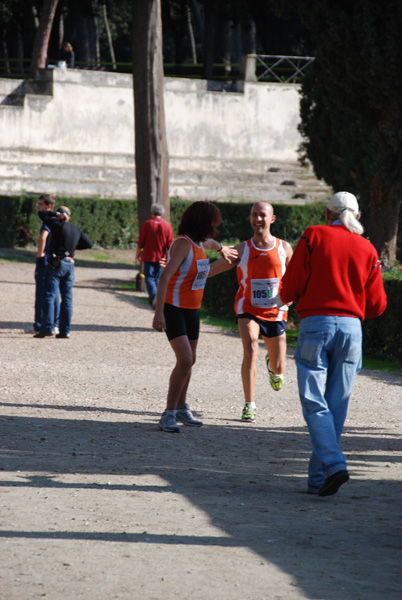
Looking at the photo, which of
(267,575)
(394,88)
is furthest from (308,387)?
(394,88)

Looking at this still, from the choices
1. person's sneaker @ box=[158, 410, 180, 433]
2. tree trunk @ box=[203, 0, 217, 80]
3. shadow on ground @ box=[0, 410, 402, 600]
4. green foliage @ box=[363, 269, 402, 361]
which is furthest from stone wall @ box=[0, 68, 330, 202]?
shadow on ground @ box=[0, 410, 402, 600]

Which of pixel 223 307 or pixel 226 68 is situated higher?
pixel 226 68

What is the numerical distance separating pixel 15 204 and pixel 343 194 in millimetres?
24437

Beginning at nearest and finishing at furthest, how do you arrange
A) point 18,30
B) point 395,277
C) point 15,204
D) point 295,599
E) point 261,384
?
point 295,599 → point 261,384 → point 395,277 → point 15,204 → point 18,30

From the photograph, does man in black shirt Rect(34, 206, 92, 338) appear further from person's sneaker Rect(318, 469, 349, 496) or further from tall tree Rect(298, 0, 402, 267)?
person's sneaker Rect(318, 469, 349, 496)

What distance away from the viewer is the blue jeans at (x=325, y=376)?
543 centimetres

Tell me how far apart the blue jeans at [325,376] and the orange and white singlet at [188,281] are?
6.48 feet

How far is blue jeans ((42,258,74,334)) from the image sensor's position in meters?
13.0

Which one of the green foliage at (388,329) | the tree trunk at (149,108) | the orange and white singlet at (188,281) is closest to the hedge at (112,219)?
the tree trunk at (149,108)

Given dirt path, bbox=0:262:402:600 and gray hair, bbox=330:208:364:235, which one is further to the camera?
gray hair, bbox=330:208:364:235

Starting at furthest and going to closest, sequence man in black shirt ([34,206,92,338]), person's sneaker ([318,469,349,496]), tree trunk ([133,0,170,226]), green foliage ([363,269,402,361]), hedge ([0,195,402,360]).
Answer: hedge ([0,195,402,360]), tree trunk ([133,0,170,226]), man in black shirt ([34,206,92,338]), green foliage ([363,269,402,361]), person's sneaker ([318,469,349,496])

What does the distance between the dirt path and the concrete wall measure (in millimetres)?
26617

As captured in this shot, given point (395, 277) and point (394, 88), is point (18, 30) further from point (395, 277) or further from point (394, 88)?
point (395, 277)

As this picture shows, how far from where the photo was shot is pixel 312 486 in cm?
561
